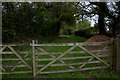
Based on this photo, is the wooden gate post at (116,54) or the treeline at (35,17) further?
the treeline at (35,17)

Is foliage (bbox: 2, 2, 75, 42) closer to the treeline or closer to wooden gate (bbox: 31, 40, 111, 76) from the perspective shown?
the treeline

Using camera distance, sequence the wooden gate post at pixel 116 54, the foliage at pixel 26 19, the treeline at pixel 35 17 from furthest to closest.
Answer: the treeline at pixel 35 17 → the foliage at pixel 26 19 → the wooden gate post at pixel 116 54

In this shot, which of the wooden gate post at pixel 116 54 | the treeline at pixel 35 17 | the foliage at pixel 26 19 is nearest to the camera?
the wooden gate post at pixel 116 54

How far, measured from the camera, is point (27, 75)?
10.9 feet

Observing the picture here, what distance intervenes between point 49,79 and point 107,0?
8.62 metres

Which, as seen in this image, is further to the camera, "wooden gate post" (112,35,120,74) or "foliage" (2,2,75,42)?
"foliage" (2,2,75,42)

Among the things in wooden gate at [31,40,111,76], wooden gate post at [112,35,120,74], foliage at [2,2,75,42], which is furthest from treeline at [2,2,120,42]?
wooden gate post at [112,35,120,74]

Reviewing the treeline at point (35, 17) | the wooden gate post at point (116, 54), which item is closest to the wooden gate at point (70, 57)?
the wooden gate post at point (116, 54)

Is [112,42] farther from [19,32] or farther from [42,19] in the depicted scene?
[42,19]

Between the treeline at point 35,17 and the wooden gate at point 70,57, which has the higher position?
the treeline at point 35,17

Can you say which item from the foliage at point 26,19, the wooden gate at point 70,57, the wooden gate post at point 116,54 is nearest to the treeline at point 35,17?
the foliage at point 26,19

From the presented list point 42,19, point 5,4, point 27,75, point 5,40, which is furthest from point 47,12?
point 27,75

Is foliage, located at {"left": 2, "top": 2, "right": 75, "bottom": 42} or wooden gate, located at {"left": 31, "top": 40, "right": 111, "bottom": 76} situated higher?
foliage, located at {"left": 2, "top": 2, "right": 75, "bottom": 42}

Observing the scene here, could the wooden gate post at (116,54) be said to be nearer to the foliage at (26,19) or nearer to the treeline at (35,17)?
the treeline at (35,17)
